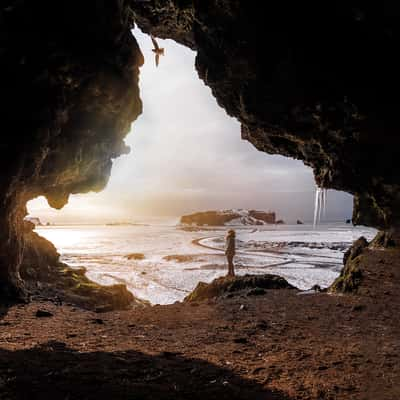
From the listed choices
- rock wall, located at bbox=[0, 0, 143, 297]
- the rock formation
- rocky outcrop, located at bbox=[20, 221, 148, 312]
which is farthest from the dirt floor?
the rock formation

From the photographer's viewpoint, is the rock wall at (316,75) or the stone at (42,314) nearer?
the stone at (42,314)

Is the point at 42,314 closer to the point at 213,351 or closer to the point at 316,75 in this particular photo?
the point at 213,351

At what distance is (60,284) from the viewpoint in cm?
1283

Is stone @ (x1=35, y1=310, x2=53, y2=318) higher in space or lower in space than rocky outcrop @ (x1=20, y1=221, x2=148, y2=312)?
higher

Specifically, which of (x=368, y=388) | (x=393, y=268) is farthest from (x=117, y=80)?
(x=393, y=268)

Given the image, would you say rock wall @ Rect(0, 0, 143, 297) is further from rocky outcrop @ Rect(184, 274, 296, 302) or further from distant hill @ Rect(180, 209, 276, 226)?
distant hill @ Rect(180, 209, 276, 226)

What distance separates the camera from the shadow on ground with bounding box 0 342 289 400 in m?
2.80

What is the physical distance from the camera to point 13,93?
8047 millimetres

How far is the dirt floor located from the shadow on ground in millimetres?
12

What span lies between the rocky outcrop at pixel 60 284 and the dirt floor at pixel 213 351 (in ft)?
7.61

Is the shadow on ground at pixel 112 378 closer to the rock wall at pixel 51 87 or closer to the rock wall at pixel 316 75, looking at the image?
the rock wall at pixel 51 87

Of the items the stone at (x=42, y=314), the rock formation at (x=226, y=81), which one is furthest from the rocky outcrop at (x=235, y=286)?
the stone at (x=42, y=314)

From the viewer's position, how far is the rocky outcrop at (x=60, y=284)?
11.0 meters

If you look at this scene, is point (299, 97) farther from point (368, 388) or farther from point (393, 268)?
point (368, 388)
